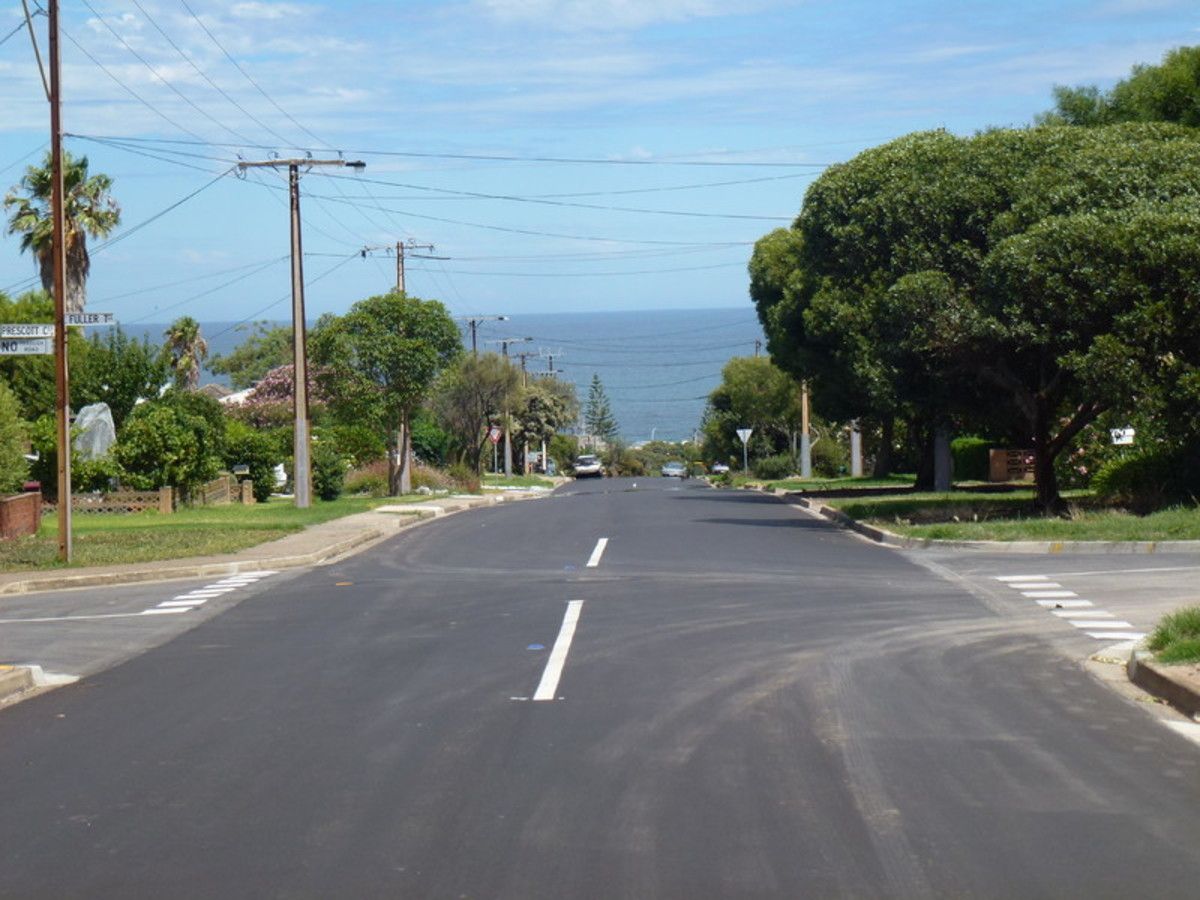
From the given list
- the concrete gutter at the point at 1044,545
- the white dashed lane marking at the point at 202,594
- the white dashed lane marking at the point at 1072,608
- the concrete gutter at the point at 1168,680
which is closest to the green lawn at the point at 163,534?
the white dashed lane marking at the point at 202,594

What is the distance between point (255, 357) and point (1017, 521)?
3143 inches

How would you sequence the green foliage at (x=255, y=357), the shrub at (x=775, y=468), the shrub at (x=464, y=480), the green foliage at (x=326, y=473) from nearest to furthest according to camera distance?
1. the green foliage at (x=326, y=473)
2. the shrub at (x=464, y=480)
3. the shrub at (x=775, y=468)
4. the green foliage at (x=255, y=357)

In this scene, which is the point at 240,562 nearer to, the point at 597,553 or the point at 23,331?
the point at 23,331

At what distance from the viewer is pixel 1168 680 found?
1024cm

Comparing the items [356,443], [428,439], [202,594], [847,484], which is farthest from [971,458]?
[202,594]

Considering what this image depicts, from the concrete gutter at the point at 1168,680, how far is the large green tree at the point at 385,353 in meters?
35.8

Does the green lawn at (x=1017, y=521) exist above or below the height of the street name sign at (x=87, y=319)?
below

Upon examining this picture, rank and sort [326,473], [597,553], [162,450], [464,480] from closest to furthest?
[597,553] → [162,450] → [326,473] → [464,480]

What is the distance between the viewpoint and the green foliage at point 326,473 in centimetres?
4503

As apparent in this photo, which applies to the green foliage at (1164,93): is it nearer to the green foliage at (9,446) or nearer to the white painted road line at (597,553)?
the white painted road line at (597,553)

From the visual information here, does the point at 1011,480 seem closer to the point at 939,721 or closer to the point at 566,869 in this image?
the point at 939,721

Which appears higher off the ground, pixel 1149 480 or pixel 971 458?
pixel 971 458

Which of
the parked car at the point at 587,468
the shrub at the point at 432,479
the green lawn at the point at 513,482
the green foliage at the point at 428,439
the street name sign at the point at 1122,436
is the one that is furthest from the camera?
the parked car at the point at 587,468

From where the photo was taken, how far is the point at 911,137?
31.3 meters
